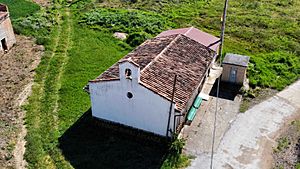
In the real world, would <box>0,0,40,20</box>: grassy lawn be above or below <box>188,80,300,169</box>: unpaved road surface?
above

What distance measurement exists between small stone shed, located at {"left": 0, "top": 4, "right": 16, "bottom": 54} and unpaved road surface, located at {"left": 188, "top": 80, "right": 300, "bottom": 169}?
2152 centimetres

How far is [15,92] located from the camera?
29.5 meters

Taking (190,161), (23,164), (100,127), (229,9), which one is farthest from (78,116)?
(229,9)

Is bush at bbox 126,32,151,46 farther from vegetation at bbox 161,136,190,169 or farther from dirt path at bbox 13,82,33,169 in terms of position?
vegetation at bbox 161,136,190,169

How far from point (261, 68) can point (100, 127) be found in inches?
599

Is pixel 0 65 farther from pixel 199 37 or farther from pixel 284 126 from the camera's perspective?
pixel 284 126

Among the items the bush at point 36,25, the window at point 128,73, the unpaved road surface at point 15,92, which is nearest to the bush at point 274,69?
the window at point 128,73

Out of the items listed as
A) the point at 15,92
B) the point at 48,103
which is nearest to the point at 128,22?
the point at 15,92

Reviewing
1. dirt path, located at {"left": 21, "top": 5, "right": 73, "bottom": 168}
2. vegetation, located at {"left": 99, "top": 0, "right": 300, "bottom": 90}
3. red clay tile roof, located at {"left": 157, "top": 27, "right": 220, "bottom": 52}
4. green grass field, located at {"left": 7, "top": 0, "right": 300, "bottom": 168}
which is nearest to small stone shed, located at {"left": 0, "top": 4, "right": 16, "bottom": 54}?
green grass field, located at {"left": 7, "top": 0, "right": 300, "bottom": 168}

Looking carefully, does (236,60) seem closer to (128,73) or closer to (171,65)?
(171,65)

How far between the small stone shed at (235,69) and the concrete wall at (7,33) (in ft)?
63.9

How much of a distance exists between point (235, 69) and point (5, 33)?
20481 millimetres

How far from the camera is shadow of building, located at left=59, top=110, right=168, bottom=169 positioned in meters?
22.4

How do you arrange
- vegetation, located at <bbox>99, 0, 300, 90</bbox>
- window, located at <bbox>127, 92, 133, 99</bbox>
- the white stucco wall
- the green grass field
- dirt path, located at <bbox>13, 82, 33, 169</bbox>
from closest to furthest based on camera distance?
the white stucco wall < dirt path, located at <bbox>13, 82, 33, 169</bbox> < window, located at <bbox>127, 92, 133, 99</bbox> < the green grass field < vegetation, located at <bbox>99, 0, 300, 90</bbox>
